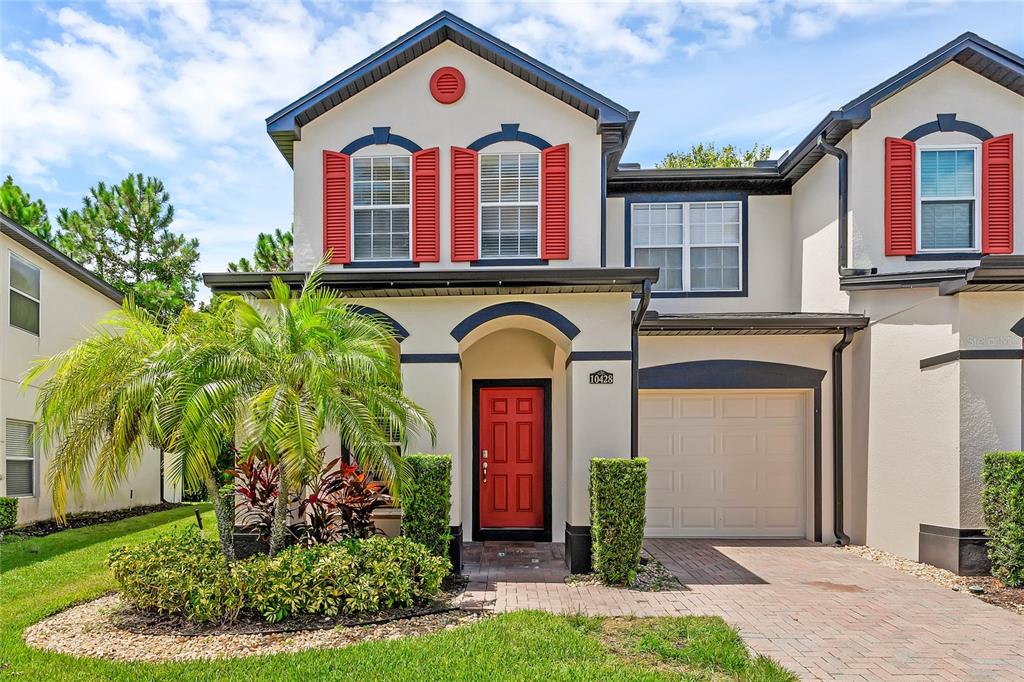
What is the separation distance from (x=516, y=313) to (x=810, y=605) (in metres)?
4.90

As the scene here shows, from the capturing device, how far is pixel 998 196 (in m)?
11.4

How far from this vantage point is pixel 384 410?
8.04m

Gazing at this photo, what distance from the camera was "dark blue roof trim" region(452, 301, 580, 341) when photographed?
9750 mm

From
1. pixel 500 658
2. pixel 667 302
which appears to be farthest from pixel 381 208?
pixel 500 658

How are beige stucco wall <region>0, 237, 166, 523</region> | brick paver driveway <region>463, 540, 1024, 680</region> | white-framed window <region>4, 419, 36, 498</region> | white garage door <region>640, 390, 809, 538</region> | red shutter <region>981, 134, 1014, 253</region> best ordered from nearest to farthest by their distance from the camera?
brick paver driveway <region>463, 540, 1024, 680</region> → red shutter <region>981, 134, 1014, 253</region> → white garage door <region>640, 390, 809, 538</region> → beige stucco wall <region>0, 237, 166, 523</region> → white-framed window <region>4, 419, 36, 498</region>

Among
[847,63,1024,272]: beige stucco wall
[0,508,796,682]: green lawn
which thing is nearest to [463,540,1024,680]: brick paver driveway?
[0,508,796,682]: green lawn

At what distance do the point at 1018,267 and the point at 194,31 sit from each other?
10598 millimetres

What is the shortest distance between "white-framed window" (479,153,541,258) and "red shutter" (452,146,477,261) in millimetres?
139

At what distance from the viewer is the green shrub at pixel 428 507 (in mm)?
8641

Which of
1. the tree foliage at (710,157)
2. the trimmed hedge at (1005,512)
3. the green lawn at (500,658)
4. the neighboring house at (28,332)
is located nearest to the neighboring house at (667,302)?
the trimmed hedge at (1005,512)

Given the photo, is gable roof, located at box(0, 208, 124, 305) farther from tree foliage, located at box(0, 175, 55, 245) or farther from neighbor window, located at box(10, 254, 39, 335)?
tree foliage, located at box(0, 175, 55, 245)

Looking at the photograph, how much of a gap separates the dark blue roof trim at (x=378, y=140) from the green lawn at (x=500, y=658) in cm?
693

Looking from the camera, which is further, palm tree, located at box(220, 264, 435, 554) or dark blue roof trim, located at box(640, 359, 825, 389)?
dark blue roof trim, located at box(640, 359, 825, 389)

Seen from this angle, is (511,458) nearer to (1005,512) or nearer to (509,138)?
(509,138)
